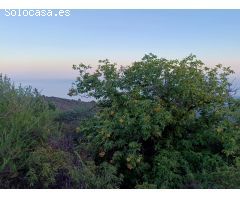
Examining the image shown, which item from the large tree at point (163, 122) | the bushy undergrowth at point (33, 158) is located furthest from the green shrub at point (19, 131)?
the large tree at point (163, 122)

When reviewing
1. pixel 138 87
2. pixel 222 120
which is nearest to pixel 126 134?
pixel 138 87

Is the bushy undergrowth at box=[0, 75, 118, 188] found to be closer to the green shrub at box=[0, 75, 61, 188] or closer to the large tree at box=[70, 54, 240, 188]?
the green shrub at box=[0, 75, 61, 188]

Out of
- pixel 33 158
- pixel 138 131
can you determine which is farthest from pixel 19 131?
pixel 138 131

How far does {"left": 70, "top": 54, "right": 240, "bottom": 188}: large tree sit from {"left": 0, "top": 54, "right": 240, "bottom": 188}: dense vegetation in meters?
0.02

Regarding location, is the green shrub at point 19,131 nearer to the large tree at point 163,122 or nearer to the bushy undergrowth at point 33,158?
the bushy undergrowth at point 33,158

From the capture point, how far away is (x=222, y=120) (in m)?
9.85

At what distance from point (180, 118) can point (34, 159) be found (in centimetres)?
313

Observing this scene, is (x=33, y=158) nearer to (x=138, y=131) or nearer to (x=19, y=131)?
(x=19, y=131)

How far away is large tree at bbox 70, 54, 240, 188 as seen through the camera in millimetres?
9031

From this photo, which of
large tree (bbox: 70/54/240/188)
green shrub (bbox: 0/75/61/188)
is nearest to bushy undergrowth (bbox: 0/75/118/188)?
green shrub (bbox: 0/75/61/188)

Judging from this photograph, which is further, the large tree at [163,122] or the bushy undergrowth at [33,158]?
the large tree at [163,122]

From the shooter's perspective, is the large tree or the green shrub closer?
the green shrub

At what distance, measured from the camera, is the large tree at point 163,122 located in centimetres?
903

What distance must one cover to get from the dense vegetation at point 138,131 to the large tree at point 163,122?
18 mm
